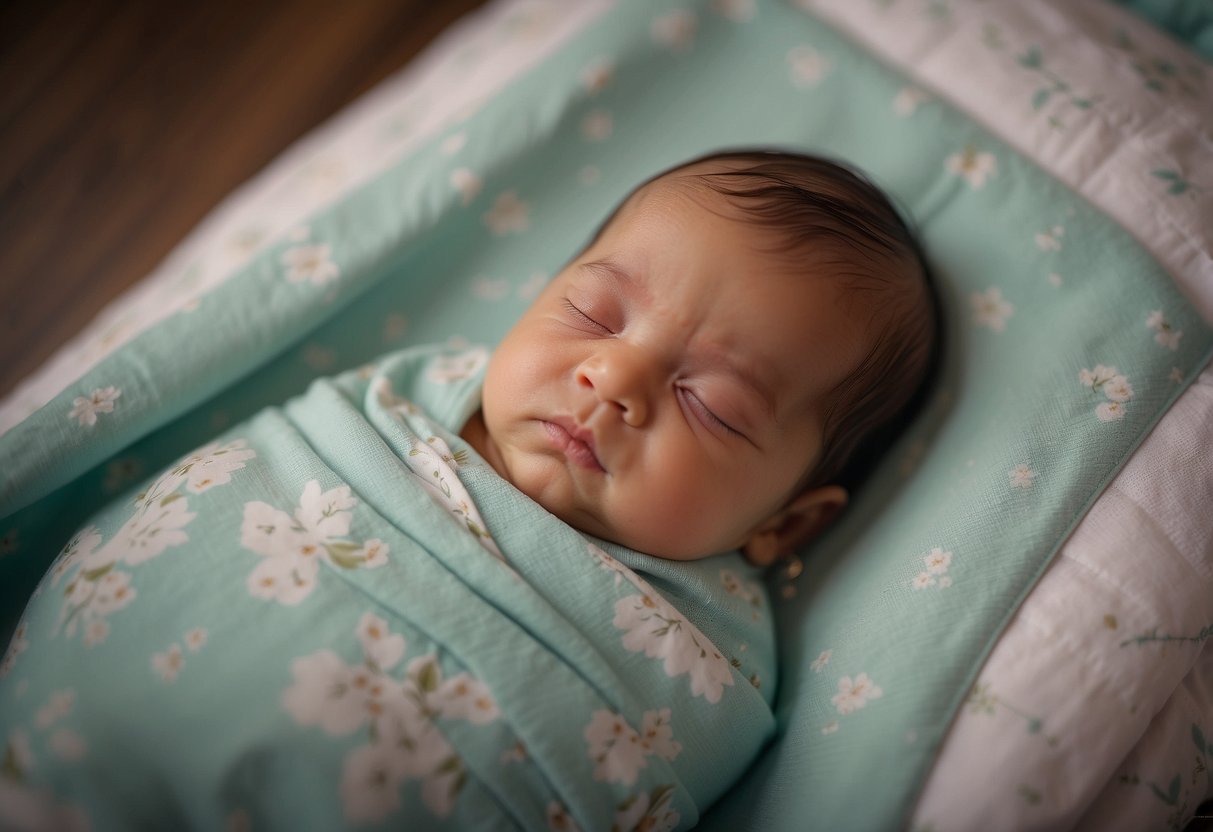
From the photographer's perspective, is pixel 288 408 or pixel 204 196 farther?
pixel 204 196

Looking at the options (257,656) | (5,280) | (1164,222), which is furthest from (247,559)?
(1164,222)

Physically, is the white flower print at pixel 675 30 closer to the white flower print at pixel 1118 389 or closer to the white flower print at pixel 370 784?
the white flower print at pixel 1118 389

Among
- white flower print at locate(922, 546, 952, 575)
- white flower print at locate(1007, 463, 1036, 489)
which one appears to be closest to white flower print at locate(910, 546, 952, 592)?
white flower print at locate(922, 546, 952, 575)

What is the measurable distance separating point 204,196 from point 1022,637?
182cm

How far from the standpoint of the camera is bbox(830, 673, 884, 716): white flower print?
3.74 ft

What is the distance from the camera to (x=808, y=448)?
1.25 m

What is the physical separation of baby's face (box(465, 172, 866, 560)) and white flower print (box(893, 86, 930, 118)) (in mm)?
536

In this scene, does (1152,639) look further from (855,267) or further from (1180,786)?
(855,267)

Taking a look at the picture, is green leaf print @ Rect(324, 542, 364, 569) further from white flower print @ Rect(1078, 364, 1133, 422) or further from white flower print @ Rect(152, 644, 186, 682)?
white flower print @ Rect(1078, 364, 1133, 422)

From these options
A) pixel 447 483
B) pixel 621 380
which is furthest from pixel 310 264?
pixel 621 380

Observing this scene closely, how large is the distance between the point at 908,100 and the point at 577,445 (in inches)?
36.1

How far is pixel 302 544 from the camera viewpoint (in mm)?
1085

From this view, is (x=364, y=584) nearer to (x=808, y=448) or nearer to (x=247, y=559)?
(x=247, y=559)

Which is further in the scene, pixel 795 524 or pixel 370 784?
pixel 795 524
